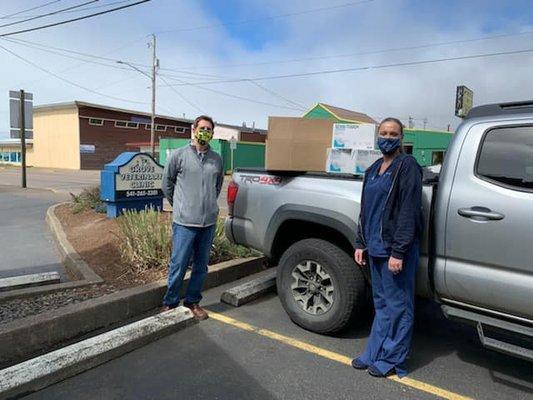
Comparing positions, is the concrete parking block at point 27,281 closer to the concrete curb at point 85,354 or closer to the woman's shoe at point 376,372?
the concrete curb at point 85,354

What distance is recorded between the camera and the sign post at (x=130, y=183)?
28.0 feet

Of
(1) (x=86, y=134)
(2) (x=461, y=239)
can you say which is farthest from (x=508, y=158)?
(1) (x=86, y=134)

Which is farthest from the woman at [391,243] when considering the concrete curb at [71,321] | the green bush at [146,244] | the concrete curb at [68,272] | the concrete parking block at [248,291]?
the concrete curb at [68,272]

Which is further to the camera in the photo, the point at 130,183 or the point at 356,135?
the point at 130,183

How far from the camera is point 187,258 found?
4.42 m

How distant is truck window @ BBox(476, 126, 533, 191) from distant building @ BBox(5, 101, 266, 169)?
4152cm

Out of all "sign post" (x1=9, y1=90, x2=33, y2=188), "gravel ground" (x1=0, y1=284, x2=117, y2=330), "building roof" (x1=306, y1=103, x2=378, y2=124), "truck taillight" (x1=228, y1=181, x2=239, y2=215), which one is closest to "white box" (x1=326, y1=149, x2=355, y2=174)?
"truck taillight" (x1=228, y1=181, x2=239, y2=215)

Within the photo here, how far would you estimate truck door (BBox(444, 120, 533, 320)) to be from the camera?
3021 mm

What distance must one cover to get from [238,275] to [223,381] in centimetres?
256

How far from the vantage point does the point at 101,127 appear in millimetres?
45969

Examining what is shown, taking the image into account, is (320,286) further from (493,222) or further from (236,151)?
(236,151)

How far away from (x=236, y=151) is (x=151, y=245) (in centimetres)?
3008

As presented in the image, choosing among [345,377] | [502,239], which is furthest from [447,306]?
[345,377]

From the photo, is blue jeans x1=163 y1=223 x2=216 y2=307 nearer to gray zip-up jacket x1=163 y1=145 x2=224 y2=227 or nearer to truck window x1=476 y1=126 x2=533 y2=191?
gray zip-up jacket x1=163 y1=145 x2=224 y2=227
